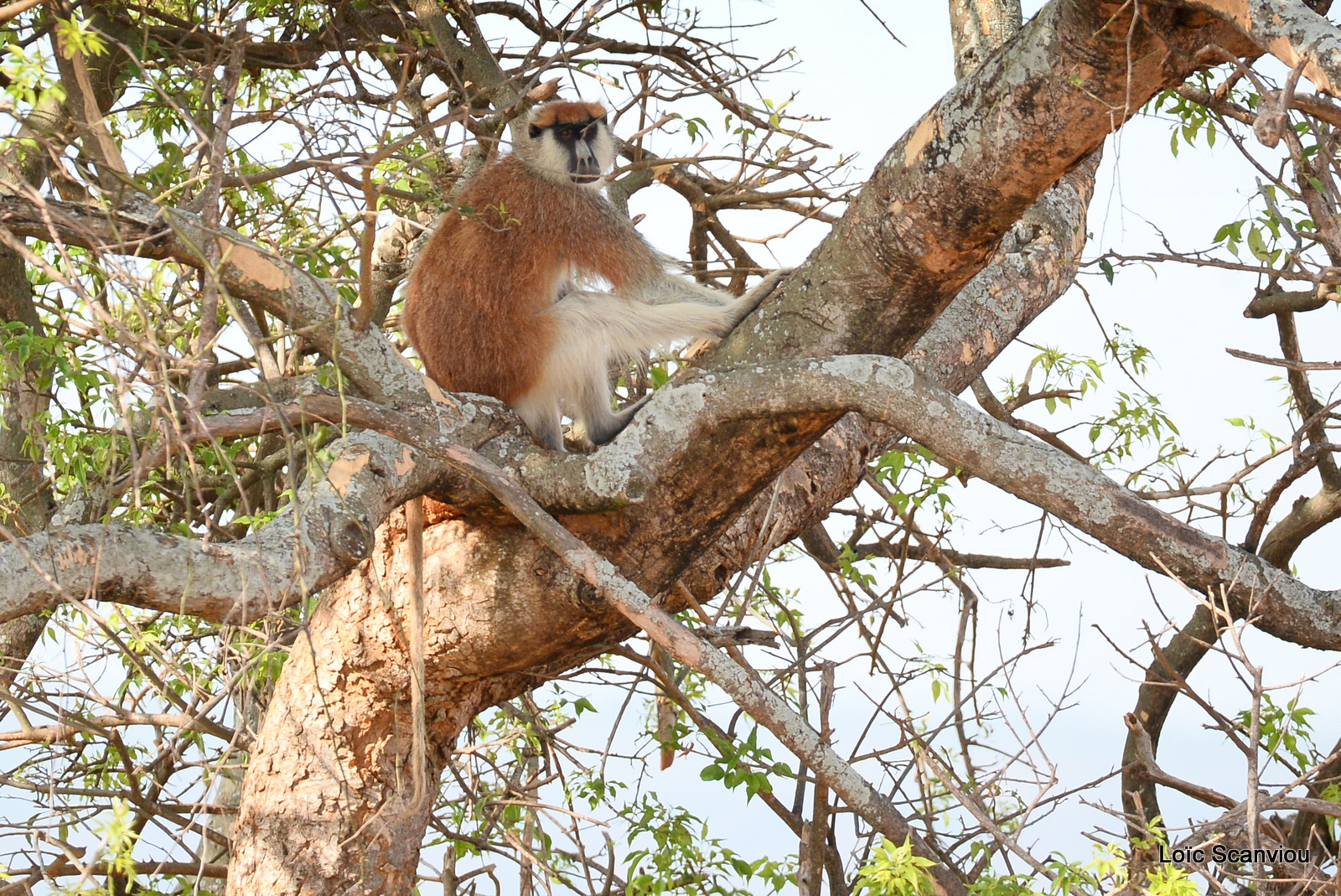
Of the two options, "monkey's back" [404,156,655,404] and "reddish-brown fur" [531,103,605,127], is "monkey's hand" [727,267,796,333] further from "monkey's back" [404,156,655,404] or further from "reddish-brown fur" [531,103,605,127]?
"reddish-brown fur" [531,103,605,127]

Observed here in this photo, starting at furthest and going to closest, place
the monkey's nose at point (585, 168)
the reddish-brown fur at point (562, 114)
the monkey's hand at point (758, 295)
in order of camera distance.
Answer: the reddish-brown fur at point (562, 114)
the monkey's nose at point (585, 168)
the monkey's hand at point (758, 295)

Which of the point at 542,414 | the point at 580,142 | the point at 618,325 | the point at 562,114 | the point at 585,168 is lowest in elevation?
the point at 542,414

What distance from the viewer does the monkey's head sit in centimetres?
396

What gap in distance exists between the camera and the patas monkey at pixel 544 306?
3.42 m

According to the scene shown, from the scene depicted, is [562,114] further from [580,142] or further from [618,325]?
[618,325]

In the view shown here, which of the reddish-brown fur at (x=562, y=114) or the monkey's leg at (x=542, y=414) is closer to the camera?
the monkey's leg at (x=542, y=414)

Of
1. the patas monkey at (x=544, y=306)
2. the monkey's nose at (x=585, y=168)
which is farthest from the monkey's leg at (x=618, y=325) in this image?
the monkey's nose at (x=585, y=168)

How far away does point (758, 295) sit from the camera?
A: 10.4 feet

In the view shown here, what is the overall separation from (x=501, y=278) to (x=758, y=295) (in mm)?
838

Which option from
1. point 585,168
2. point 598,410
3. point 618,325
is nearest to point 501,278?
point 618,325

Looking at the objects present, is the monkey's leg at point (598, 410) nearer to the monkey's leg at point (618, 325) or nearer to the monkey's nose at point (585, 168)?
the monkey's leg at point (618, 325)

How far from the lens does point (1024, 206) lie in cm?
233

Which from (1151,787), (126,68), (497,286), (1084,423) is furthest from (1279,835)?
(126,68)

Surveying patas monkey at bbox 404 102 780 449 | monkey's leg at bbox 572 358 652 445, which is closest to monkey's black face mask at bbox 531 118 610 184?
patas monkey at bbox 404 102 780 449
